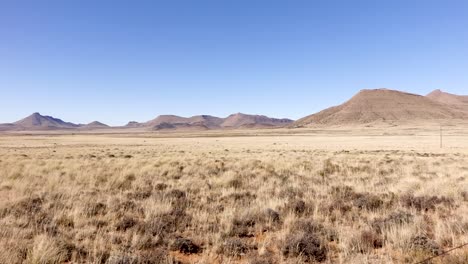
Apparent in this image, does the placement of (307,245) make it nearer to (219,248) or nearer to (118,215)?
(219,248)

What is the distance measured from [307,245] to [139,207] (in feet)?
15.6

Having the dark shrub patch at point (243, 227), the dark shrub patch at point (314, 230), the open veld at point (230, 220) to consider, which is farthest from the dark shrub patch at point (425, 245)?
the dark shrub patch at point (243, 227)

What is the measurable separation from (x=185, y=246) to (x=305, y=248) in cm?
206

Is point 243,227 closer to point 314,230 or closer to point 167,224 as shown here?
point 314,230

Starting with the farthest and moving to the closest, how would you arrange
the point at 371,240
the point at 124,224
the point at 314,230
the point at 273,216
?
the point at 273,216, the point at 124,224, the point at 314,230, the point at 371,240

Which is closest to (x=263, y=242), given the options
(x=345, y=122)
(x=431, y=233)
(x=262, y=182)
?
(x=431, y=233)

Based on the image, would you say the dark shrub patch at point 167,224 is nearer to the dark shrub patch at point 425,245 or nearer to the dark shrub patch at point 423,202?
the dark shrub patch at point 425,245

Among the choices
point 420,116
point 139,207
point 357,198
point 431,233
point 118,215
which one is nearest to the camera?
point 431,233

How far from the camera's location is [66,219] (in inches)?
292

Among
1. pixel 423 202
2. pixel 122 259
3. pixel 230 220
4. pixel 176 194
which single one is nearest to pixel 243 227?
pixel 230 220

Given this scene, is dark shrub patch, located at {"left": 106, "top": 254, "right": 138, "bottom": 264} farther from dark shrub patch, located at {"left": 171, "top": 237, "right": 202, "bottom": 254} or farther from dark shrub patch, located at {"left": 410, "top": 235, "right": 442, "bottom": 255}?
dark shrub patch, located at {"left": 410, "top": 235, "right": 442, "bottom": 255}

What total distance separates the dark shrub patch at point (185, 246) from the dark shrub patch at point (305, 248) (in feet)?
5.11

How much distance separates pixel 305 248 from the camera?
572cm

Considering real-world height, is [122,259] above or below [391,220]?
above
